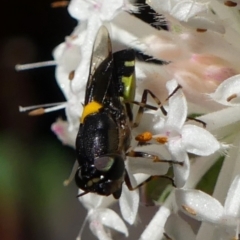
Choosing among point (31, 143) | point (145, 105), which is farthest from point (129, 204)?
point (31, 143)

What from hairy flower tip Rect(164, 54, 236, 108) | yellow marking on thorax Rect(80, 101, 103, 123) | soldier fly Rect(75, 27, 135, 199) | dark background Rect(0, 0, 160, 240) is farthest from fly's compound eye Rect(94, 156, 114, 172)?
dark background Rect(0, 0, 160, 240)

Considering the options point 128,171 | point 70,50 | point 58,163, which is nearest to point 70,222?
point 58,163

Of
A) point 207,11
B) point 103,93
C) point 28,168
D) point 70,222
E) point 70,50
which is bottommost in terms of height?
point 70,222

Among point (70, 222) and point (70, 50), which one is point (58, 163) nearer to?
point (70, 222)

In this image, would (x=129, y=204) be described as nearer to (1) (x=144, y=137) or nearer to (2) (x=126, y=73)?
(1) (x=144, y=137)

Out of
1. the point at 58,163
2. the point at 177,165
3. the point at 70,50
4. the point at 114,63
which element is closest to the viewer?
the point at 177,165
